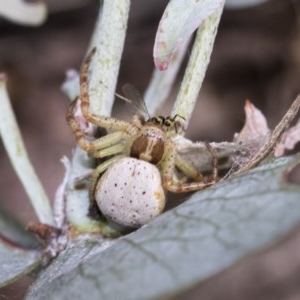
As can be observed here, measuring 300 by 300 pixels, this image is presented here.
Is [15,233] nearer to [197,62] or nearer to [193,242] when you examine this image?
[197,62]

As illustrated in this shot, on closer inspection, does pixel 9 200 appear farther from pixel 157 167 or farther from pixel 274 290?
pixel 157 167

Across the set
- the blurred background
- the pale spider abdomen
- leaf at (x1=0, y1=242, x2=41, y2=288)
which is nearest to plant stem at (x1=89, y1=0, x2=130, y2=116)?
the pale spider abdomen

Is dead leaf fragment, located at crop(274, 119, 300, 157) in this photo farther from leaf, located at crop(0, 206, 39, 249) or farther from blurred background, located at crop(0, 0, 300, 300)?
blurred background, located at crop(0, 0, 300, 300)

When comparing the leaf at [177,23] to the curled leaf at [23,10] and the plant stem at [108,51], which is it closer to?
the plant stem at [108,51]

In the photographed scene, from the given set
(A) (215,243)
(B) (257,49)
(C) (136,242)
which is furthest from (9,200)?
(A) (215,243)

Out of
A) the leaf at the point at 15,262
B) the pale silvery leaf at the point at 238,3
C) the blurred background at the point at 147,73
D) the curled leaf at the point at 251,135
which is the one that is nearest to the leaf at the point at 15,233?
the leaf at the point at 15,262
